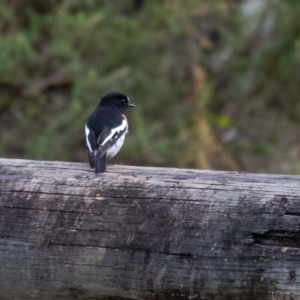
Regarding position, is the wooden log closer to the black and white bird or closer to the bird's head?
the black and white bird

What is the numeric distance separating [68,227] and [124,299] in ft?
0.99

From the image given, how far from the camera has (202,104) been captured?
25.8 ft

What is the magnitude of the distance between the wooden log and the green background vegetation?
3955 millimetres

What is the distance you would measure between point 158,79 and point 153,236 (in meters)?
6.13

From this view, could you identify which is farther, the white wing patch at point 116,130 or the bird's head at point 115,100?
the bird's head at point 115,100

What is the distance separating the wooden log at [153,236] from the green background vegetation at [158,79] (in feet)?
13.0

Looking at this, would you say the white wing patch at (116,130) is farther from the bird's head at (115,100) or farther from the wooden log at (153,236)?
the wooden log at (153,236)

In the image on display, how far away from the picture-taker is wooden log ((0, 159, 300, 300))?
206 centimetres

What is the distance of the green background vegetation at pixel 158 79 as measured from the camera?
7.00m

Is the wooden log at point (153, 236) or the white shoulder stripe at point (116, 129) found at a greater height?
the white shoulder stripe at point (116, 129)

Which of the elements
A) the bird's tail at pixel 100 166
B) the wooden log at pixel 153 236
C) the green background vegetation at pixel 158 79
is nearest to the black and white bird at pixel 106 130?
the bird's tail at pixel 100 166

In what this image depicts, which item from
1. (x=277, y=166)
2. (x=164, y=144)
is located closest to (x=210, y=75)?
(x=277, y=166)

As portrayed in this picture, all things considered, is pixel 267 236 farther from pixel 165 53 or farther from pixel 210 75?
pixel 210 75

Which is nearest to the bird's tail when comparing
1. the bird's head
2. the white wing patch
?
the white wing patch
